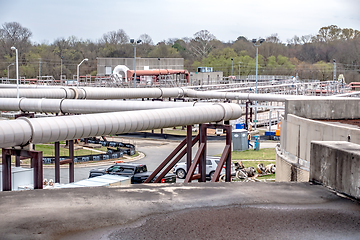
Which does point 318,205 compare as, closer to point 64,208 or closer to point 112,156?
point 64,208

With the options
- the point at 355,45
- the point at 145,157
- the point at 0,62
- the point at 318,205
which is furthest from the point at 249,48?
the point at 318,205

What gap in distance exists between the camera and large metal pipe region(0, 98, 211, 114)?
2066cm

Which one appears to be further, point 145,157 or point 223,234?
point 145,157

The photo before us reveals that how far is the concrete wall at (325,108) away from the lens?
2053cm

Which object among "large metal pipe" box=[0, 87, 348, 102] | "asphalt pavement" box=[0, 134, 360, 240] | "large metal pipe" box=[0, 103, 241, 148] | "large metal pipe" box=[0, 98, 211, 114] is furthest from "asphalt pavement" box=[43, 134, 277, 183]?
"asphalt pavement" box=[0, 134, 360, 240]

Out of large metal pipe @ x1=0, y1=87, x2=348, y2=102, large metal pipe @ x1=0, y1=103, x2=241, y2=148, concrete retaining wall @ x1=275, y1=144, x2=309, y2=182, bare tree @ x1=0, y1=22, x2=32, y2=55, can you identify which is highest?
bare tree @ x1=0, y1=22, x2=32, y2=55

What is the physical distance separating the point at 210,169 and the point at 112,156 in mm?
10272

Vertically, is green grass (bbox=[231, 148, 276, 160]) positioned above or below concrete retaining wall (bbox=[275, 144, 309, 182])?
below

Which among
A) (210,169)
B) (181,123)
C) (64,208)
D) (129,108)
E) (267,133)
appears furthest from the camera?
(267,133)

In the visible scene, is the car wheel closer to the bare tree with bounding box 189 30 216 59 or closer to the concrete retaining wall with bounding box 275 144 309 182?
the concrete retaining wall with bounding box 275 144 309 182

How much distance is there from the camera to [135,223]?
7691 mm

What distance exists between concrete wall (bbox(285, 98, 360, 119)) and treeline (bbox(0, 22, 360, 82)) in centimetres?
7983

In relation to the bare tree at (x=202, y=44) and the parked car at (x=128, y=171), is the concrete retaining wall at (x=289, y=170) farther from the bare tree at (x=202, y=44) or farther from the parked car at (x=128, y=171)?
the bare tree at (x=202, y=44)

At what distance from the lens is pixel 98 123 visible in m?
13.4
